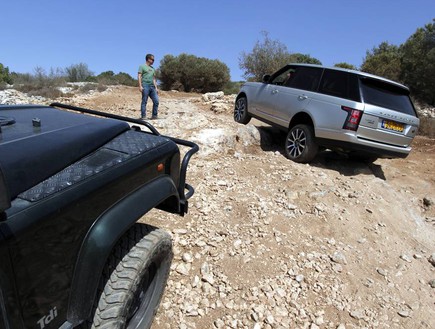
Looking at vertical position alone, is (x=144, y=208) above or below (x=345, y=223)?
above

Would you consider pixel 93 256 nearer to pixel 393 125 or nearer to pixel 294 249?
pixel 294 249

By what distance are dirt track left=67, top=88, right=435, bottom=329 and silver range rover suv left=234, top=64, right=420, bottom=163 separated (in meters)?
0.53

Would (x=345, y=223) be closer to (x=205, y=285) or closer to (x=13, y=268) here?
(x=205, y=285)

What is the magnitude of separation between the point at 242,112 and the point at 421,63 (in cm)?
1844

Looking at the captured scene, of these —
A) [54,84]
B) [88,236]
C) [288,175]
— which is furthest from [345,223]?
[54,84]

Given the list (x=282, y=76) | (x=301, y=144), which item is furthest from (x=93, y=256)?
(x=282, y=76)

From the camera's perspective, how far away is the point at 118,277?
1806 millimetres

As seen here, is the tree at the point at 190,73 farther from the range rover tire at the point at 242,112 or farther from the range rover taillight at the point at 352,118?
the range rover taillight at the point at 352,118

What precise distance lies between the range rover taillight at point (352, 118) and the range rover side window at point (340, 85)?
20cm

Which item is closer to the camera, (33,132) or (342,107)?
(33,132)

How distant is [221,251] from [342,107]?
10.8 ft

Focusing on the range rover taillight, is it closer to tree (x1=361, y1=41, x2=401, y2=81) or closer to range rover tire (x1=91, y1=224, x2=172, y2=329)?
range rover tire (x1=91, y1=224, x2=172, y2=329)

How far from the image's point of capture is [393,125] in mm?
5586

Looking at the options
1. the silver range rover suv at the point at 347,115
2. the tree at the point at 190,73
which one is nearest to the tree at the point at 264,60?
the tree at the point at 190,73
